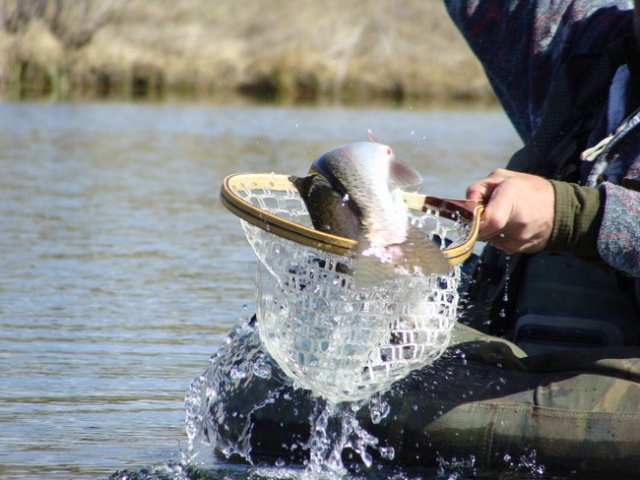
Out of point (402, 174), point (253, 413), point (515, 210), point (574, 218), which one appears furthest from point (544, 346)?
point (402, 174)

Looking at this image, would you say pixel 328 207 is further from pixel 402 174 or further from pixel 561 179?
pixel 561 179

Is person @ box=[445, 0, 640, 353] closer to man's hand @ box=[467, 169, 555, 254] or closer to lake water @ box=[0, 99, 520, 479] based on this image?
man's hand @ box=[467, 169, 555, 254]

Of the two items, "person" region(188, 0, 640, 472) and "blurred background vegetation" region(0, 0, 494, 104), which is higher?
"person" region(188, 0, 640, 472)

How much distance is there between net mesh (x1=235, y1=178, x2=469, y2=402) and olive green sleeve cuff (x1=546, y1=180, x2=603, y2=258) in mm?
228

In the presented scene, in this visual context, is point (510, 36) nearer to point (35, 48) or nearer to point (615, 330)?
point (615, 330)

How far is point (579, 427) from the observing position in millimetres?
3064

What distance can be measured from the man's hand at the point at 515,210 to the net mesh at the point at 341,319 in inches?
3.8

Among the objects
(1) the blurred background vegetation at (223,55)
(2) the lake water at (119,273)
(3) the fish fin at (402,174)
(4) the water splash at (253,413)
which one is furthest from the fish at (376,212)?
(1) the blurred background vegetation at (223,55)

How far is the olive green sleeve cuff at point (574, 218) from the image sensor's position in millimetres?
2842

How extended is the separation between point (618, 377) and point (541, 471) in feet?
1.04

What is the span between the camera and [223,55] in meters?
24.5

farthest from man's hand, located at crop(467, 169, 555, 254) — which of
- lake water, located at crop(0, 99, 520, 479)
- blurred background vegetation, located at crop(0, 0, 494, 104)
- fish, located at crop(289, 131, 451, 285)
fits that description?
blurred background vegetation, located at crop(0, 0, 494, 104)

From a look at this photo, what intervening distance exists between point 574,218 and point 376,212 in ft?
1.80

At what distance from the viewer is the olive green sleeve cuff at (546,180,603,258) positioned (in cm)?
284
